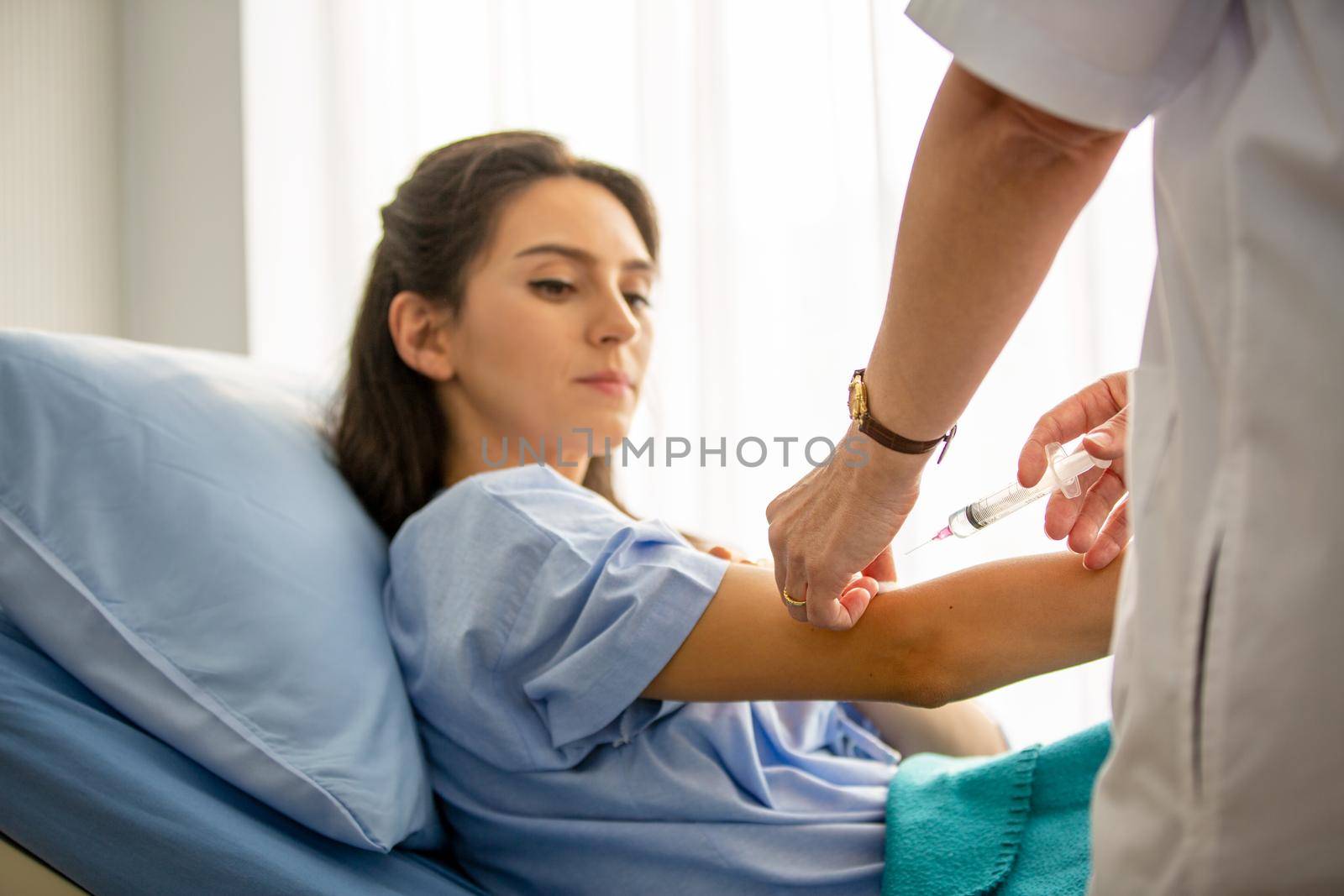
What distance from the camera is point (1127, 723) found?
479 mm

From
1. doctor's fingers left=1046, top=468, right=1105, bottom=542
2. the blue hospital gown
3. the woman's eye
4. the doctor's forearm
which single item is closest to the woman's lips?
the woman's eye

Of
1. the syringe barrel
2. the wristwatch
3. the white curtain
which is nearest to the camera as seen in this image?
the wristwatch

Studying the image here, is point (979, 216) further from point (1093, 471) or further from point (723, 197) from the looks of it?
point (723, 197)

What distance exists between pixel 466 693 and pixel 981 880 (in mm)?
482

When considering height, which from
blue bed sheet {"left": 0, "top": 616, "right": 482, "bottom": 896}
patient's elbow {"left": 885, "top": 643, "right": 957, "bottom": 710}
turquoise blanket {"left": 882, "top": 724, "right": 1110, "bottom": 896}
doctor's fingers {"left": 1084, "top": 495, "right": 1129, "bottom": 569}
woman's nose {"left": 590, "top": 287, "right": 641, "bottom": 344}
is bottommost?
turquoise blanket {"left": 882, "top": 724, "right": 1110, "bottom": 896}

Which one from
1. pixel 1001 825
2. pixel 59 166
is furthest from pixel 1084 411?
pixel 59 166

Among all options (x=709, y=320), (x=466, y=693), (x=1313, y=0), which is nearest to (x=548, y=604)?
(x=466, y=693)

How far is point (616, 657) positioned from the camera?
890 millimetres

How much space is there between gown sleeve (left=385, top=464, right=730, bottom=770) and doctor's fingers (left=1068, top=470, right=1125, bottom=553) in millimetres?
304

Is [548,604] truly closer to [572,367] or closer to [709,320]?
[572,367]

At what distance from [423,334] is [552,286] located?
0.63 ft

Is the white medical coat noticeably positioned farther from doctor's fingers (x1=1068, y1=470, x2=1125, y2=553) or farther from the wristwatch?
doctor's fingers (x1=1068, y1=470, x2=1125, y2=553)

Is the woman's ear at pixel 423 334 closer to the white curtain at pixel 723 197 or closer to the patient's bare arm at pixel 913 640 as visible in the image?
the white curtain at pixel 723 197

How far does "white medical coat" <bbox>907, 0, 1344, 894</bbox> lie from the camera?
422 millimetres
